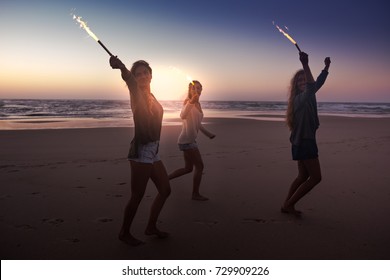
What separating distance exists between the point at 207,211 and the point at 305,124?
189cm

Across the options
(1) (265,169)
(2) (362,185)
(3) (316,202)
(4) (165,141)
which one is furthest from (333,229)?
(4) (165,141)

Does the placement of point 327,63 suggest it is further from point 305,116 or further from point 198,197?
point 198,197

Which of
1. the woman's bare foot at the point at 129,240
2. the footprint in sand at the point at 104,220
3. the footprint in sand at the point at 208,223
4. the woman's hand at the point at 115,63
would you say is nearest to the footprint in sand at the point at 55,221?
the footprint in sand at the point at 104,220

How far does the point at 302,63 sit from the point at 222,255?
2441mm

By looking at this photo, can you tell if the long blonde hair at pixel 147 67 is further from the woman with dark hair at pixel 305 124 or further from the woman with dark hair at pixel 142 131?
the woman with dark hair at pixel 305 124

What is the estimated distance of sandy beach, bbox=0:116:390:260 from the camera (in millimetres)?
3625

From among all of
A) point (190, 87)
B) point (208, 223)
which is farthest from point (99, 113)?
point (208, 223)

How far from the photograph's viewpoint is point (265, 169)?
7.66 meters

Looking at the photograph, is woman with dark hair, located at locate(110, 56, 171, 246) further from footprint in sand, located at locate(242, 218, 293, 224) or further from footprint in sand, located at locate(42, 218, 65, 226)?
footprint in sand, located at locate(242, 218, 293, 224)

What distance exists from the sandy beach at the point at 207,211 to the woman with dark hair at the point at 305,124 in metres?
0.63

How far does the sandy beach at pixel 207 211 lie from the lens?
3.62 meters

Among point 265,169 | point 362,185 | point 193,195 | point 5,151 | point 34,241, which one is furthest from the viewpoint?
point 5,151

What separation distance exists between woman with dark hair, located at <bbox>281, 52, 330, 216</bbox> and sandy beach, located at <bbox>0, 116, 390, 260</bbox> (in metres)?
0.63

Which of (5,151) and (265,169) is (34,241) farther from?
(5,151)
